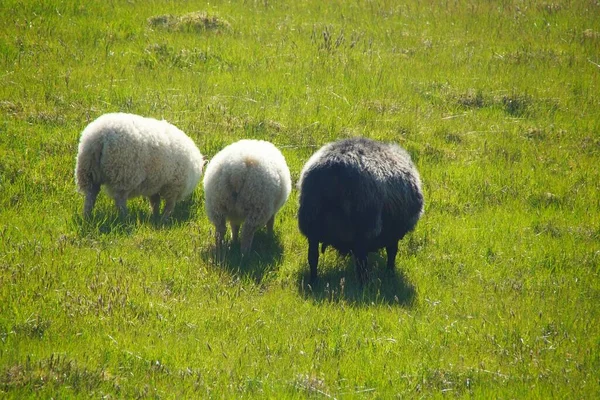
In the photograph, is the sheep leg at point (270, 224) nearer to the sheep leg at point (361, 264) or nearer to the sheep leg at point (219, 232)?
the sheep leg at point (219, 232)

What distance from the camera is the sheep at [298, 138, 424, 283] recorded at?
927cm

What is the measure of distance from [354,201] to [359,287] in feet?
3.77

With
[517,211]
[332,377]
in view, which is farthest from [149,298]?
[517,211]

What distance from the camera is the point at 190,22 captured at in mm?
17312

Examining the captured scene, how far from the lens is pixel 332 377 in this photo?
7520 mm

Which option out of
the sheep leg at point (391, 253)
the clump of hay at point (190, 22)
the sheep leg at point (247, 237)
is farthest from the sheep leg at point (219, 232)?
the clump of hay at point (190, 22)

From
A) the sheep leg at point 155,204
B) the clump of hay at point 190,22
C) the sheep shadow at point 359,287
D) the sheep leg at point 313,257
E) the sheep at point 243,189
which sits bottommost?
the sheep shadow at point 359,287

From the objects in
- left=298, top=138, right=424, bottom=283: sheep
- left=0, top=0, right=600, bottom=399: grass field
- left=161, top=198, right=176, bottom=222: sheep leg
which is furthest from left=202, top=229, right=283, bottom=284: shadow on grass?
left=161, top=198, right=176, bottom=222: sheep leg

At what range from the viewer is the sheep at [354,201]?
9266 millimetres

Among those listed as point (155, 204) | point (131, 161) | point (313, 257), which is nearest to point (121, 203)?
point (131, 161)

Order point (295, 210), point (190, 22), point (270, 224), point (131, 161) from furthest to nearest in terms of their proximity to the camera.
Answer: point (190, 22)
point (295, 210)
point (270, 224)
point (131, 161)

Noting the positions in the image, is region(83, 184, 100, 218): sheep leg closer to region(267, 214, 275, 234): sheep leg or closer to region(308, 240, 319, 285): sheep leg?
region(267, 214, 275, 234): sheep leg

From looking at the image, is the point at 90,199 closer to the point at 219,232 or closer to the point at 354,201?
the point at 219,232

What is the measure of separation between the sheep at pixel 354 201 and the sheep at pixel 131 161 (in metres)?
2.18
